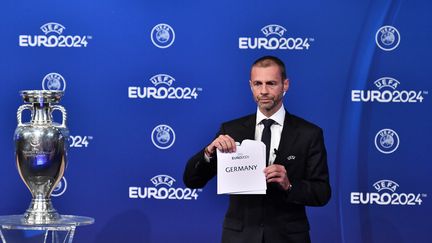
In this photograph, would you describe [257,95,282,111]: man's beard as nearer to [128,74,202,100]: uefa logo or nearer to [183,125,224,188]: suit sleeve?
[183,125,224,188]: suit sleeve

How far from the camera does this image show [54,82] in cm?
539

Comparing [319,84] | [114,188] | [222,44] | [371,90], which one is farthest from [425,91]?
[114,188]

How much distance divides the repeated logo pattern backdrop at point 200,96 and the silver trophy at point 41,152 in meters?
1.11

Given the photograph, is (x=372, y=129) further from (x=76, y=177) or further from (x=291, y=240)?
(x=76, y=177)

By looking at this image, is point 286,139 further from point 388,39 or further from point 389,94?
point 388,39

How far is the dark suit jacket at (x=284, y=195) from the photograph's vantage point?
157 inches

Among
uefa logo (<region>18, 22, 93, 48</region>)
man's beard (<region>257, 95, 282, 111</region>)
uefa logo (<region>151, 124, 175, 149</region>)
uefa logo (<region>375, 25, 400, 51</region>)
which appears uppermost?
uefa logo (<region>18, 22, 93, 48</region>)

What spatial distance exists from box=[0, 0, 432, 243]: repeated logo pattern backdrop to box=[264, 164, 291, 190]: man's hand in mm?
1414

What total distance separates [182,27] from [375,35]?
1320 millimetres

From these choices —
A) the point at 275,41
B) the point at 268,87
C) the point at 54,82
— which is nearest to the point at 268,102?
the point at 268,87

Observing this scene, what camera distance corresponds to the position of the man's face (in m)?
4.12

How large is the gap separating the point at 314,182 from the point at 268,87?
1.87 ft

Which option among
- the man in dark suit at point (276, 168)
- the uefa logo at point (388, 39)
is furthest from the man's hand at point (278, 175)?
the uefa logo at point (388, 39)

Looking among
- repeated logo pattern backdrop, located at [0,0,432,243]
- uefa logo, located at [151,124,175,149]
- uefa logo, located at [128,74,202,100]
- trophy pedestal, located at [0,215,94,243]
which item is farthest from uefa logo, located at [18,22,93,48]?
trophy pedestal, located at [0,215,94,243]
